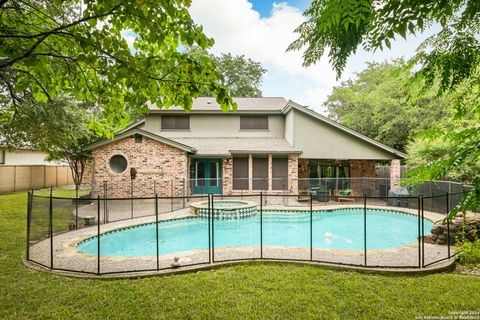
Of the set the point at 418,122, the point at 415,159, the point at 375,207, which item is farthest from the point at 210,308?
the point at 418,122

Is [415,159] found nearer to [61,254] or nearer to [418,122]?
[418,122]

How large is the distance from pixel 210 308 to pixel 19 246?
667 centimetres

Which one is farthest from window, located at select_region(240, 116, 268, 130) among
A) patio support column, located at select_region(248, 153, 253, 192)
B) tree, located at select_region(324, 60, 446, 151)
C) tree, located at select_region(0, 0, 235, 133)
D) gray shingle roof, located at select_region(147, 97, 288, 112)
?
tree, located at select_region(0, 0, 235, 133)

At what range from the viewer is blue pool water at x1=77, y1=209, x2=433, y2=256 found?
9.36 meters

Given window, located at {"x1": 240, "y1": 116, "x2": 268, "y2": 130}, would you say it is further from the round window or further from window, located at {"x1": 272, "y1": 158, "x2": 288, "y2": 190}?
the round window

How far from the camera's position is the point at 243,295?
186 inches

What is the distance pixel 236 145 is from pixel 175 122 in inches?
204

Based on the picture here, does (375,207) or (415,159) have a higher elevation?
(415,159)

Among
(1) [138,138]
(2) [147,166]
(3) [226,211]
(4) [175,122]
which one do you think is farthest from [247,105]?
(3) [226,211]

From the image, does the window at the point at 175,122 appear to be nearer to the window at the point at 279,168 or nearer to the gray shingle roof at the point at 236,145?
the gray shingle roof at the point at 236,145

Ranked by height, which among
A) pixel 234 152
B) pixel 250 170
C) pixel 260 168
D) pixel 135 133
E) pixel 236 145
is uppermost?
pixel 135 133

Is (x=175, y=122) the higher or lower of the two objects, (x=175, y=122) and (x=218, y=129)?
the higher

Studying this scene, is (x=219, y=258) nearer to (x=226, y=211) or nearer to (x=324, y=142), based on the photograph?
(x=226, y=211)

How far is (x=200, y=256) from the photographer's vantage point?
683 centimetres
